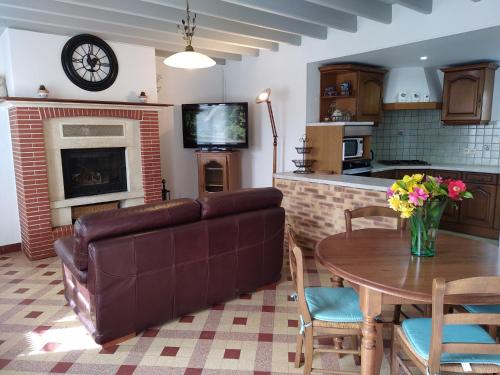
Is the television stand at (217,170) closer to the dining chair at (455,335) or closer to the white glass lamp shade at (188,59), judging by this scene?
the white glass lamp shade at (188,59)

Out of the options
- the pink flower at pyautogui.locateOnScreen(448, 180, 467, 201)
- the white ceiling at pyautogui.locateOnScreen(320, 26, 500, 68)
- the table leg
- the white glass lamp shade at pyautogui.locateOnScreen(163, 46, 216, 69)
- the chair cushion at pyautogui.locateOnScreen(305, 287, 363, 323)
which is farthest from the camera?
the white ceiling at pyautogui.locateOnScreen(320, 26, 500, 68)

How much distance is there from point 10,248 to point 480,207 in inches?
224

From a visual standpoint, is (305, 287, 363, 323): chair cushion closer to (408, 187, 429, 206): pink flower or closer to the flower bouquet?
the flower bouquet

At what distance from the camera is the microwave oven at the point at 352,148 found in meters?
4.34

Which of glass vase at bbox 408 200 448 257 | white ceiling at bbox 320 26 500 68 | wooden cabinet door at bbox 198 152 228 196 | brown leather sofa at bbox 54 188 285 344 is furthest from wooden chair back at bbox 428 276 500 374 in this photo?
wooden cabinet door at bbox 198 152 228 196

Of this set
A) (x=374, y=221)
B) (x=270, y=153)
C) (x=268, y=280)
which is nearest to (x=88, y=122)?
(x=270, y=153)

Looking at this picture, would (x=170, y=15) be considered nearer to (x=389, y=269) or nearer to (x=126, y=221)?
(x=126, y=221)

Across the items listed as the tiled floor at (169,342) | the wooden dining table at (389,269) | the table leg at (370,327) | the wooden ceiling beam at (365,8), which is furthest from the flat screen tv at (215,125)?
the table leg at (370,327)

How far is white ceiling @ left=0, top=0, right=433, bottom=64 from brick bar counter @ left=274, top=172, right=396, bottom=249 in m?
1.58

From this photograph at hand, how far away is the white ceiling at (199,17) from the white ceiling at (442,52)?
367 mm

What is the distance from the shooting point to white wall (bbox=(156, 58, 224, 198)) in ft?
17.9

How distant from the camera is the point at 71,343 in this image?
7.89ft

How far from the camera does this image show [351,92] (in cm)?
465

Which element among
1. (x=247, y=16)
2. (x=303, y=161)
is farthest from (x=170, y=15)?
(x=303, y=161)
